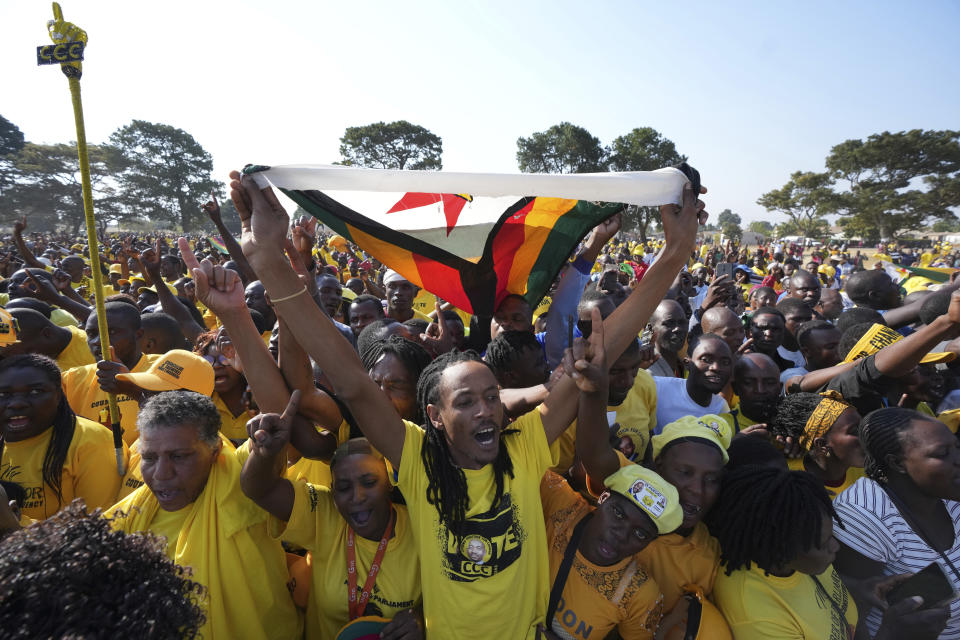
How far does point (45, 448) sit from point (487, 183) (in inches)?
93.6

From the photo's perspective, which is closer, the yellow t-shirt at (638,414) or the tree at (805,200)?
the yellow t-shirt at (638,414)

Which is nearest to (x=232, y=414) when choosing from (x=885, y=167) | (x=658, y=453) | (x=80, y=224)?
(x=658, y=453)

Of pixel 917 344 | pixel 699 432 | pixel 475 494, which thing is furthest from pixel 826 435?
pixel 475 494

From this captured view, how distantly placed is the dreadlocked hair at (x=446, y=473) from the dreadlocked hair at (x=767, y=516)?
3.14 feet

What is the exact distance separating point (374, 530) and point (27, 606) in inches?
44.0

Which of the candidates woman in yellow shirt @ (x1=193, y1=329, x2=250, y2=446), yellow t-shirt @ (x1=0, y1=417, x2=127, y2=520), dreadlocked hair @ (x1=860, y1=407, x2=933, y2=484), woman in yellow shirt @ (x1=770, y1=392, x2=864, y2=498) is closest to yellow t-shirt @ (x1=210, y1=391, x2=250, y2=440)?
woman in yellow shirt @ (x1=193, y1=329, x2=250, y2=446)

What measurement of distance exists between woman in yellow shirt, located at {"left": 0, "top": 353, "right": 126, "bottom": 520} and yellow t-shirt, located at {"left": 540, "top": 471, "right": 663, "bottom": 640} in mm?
2173

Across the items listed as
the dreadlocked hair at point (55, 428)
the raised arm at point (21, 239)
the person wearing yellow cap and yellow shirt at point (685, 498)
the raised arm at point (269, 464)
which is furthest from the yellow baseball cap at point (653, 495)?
the raised arm at point (21, 239)

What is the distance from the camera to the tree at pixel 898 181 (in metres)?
41.7

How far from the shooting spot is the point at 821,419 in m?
2.43

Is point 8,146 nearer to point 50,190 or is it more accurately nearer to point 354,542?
point 50,190

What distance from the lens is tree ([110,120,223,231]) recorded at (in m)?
54.7

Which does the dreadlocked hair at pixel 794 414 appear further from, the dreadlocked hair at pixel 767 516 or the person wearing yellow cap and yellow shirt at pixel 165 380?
the person wearing yellow cap and yellow shirt at pixel 165 380

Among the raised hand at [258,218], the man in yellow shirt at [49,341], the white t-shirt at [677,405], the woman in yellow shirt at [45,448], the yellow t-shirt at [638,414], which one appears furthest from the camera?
the man in yellow shirt at [49,341]
